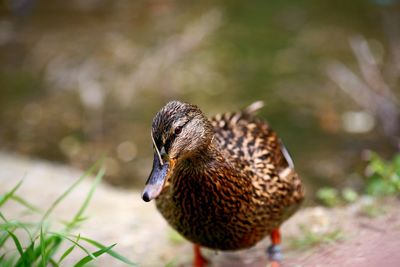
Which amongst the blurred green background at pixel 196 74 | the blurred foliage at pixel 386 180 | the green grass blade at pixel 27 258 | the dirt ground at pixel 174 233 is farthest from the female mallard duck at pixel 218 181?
the blurred green background at pixel 196 74

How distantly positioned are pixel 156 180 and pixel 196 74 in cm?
478

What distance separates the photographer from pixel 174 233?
463 cm

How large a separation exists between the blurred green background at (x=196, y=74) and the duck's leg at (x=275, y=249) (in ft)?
4.92

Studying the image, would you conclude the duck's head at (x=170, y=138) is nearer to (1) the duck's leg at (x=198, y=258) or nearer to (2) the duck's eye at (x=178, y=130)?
(2) the duck's eye at (x=178, y=130)

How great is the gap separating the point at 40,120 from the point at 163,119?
4232mm

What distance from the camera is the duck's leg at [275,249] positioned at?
13.2 ft

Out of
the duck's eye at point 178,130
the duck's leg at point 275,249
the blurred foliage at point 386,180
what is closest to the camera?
the duck's eye at point 178,130

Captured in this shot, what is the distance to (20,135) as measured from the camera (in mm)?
6711

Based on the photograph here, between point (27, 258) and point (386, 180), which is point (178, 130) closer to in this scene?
point (27, 258)

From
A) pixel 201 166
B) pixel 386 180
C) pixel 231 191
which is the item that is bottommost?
pixel 386 180

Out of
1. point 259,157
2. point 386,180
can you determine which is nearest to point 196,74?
point 386,180

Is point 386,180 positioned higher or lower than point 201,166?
lower

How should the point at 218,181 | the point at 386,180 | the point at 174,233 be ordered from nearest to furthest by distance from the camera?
the point at 218,181 < the point at 386,180 < the point at 174,233

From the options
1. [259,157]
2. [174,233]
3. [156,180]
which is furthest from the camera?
[174,233]
